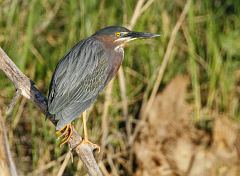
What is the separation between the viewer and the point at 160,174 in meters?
5.20

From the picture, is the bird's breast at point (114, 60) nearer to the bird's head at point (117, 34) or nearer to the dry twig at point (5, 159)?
the bird's head at point (117, 34)

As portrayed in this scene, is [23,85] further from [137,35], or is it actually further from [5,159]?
[137,35]

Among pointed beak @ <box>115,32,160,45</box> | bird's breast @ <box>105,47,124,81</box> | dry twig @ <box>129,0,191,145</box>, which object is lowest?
dry twig @ <box>129,0,191,145</box>

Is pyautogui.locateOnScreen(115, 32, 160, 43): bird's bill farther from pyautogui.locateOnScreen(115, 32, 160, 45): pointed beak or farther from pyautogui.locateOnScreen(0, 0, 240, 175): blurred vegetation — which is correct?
pyautogui.locateOnScreen(0, 0, 240, 175): blurred vegetation

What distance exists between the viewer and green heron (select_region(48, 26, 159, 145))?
3.46 meters

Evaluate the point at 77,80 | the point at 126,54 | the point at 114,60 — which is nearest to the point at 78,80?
the point at 77,80

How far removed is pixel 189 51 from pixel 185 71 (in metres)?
0.20

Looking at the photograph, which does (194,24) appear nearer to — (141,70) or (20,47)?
(141,70)

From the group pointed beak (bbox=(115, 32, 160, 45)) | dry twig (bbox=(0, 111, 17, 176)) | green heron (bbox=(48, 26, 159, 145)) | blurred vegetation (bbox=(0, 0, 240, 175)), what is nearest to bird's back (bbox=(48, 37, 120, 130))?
green heron (bbox=(48, 26, 159, 145))

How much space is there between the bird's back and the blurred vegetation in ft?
3.96

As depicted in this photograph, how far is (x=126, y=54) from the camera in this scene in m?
5.26

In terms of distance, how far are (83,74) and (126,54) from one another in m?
1.57

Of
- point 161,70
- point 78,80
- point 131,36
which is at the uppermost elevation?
point 131,36

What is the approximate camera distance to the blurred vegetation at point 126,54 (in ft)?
16.6
